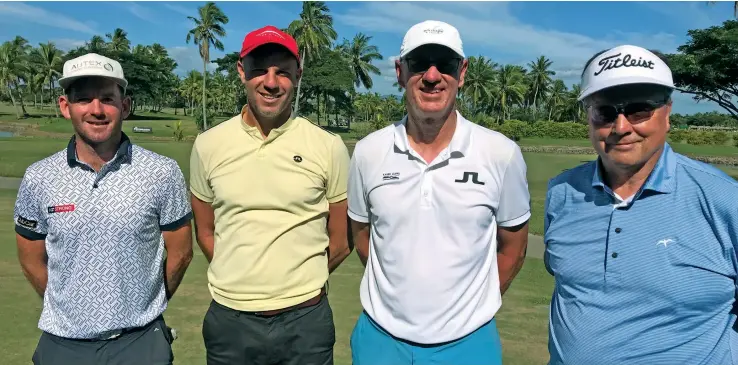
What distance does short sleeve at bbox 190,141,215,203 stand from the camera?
412 cm

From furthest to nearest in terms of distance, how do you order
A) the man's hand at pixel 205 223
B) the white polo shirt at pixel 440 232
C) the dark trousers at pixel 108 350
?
the man's hand at pixel 205 223, the dark trousers at pixel 108 350, the white polo shirt at pixel 440 232

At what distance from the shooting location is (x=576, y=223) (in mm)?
3137

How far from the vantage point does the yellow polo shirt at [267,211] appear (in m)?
3.84

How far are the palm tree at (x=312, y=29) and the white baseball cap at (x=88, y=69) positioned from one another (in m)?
59.0

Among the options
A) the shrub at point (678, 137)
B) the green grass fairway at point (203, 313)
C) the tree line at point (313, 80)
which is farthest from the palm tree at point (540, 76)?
the green grass fairway at point (203, 313)

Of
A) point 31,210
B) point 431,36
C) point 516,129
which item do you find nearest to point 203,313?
point 31,210

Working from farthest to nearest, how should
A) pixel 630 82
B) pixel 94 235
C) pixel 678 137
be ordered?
pixel 678 137
pixel 94 235
pixel 630 82

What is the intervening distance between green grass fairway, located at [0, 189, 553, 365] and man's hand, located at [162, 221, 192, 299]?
1.96 metres

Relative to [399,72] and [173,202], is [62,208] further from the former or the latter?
[399,72]

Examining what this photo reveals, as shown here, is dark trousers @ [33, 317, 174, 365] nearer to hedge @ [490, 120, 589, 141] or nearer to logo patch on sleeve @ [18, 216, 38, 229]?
logo patch on sleeve @ [18, 216, 38, 229]

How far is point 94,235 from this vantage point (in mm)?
3494

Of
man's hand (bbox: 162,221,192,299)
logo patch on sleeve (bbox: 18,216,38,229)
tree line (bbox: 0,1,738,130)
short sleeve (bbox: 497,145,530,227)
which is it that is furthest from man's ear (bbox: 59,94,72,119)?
tree line (bbox: 0,1,738,130)

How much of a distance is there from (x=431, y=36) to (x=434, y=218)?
1.05 m

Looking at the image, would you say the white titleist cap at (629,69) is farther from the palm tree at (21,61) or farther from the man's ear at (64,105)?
the palm tree at (21,61)
